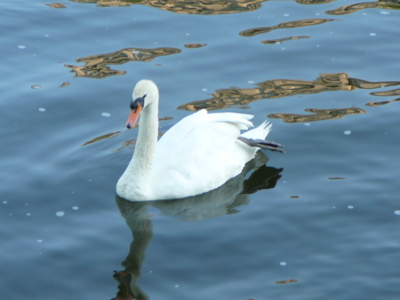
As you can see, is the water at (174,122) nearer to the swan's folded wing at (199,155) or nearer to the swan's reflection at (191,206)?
the swan's reflection at (191,206)

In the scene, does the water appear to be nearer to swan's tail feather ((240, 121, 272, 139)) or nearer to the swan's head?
swan's tail feather ((240, 121, 272, 139))

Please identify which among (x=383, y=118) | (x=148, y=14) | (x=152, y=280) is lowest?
(x=152, y=280)

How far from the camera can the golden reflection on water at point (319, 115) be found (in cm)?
1174

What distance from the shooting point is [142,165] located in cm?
952

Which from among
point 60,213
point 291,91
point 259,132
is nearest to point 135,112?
point 60,213

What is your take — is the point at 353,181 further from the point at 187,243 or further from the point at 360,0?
the point at 360,0

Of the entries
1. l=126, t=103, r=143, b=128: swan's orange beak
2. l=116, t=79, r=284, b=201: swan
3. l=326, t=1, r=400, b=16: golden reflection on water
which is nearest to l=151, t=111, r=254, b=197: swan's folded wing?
l=116, t=79, r=284, b=201: swan

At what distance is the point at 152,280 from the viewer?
8039mm

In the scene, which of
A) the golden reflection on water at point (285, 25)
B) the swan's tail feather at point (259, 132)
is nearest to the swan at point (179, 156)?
the swan's tail feather at point (259, 132)

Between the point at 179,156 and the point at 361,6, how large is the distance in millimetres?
8614

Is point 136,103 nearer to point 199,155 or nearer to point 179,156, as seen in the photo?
point 179,156

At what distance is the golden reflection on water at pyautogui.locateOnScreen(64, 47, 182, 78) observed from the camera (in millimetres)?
13406

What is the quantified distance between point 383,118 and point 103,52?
5753 millimetres

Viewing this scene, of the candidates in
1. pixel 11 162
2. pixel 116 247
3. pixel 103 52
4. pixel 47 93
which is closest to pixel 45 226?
pixel 116 247
